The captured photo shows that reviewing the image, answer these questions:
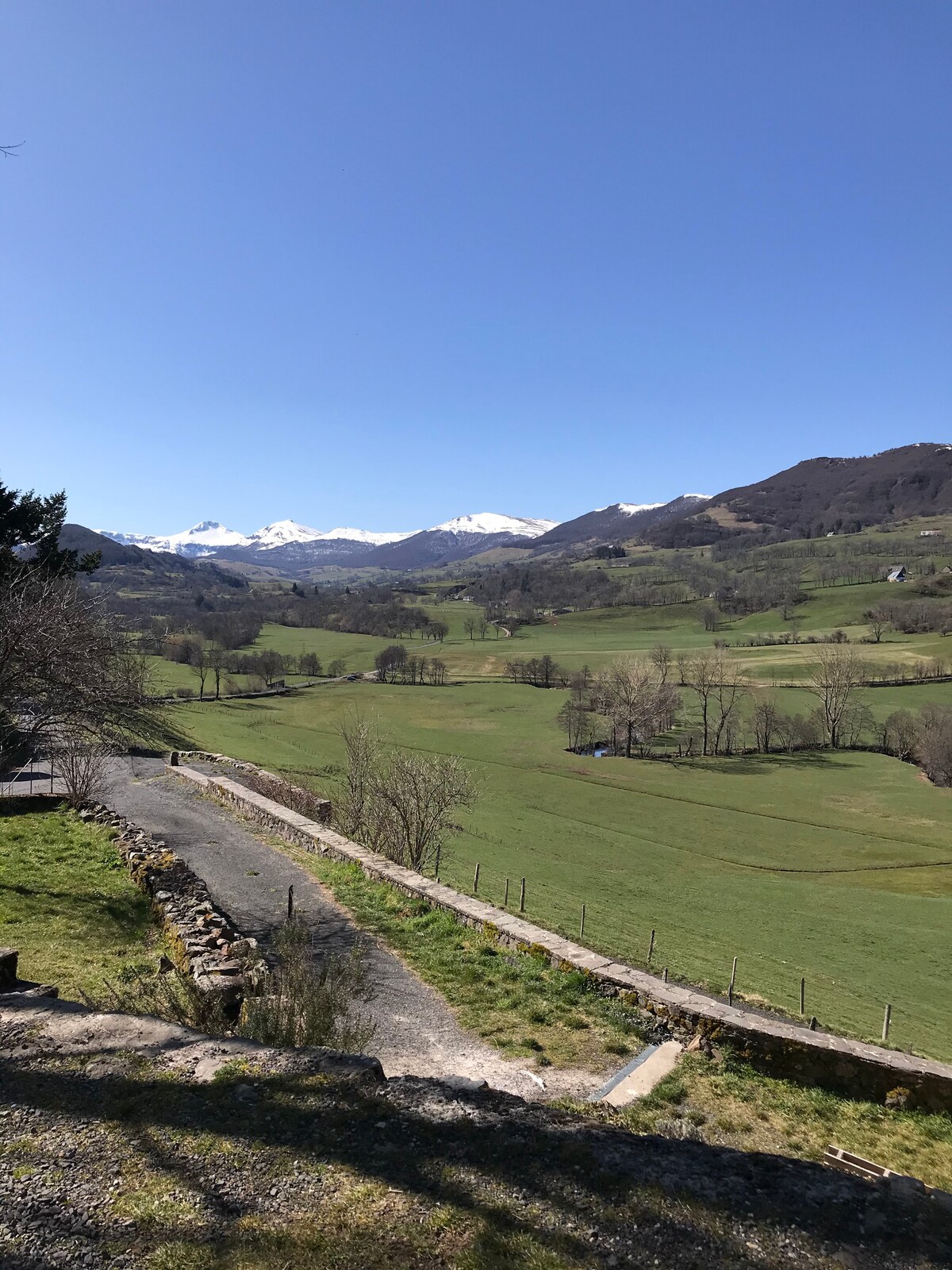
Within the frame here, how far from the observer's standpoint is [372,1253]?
4121 millimetres

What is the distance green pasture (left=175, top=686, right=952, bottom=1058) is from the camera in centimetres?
2219

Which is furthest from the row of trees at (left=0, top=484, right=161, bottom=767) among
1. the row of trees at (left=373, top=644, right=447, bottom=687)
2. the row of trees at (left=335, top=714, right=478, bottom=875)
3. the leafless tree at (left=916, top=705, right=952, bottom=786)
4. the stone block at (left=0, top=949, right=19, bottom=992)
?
the row of trees at (left=373, top=644, right=447, bottom=687)

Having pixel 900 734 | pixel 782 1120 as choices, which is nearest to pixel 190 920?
→ pixel 782 1120

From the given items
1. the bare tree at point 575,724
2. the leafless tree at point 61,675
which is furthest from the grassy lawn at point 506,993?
the bare tree at point 575,724

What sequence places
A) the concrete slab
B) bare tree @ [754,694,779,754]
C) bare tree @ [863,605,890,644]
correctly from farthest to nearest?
bare tree @ [863,605,890,644], bare tree @ [754,694,779,754], the concrete slab

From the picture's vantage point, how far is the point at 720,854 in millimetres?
42812

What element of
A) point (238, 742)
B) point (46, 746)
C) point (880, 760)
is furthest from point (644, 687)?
point (46, 746)

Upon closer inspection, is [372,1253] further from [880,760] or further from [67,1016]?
[880,760]

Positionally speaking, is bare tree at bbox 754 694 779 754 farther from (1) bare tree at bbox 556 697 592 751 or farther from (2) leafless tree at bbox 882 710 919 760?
(1) bare tree at bbox 556 697 592 751

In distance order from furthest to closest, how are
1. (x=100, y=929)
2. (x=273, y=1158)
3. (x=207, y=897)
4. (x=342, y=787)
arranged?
(x=342, y=787) → (x=207, y=897) → (x=100, y=929) → (x=273, y=1158)

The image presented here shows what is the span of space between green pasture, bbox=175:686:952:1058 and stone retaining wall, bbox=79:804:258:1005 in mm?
8564

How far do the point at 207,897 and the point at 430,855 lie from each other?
20644 mm

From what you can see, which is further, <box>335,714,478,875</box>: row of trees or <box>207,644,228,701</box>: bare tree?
<box>207,644,228,701</box>: bare tree

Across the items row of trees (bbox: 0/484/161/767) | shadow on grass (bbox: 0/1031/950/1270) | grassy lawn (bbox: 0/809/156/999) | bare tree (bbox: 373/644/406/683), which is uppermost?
row of trees (bbox: 0/484/161/767)
